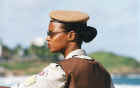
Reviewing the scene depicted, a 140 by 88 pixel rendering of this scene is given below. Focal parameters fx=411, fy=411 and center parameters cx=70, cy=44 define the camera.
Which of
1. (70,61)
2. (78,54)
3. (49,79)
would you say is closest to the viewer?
(49,79)

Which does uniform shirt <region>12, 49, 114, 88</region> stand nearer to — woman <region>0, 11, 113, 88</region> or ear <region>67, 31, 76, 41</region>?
woman <region>0, 11, 113, 88</region>

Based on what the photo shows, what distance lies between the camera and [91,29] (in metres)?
3.11

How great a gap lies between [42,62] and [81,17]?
170 meters

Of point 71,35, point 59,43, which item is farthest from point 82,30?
point 59,43

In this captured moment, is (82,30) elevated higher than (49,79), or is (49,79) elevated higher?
(82,30)

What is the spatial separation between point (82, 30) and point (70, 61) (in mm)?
305

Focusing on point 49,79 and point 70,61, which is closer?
point 49,79

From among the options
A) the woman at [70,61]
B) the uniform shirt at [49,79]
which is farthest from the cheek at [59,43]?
the uniform shirt at [49,79]

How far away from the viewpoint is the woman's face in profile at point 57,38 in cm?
296

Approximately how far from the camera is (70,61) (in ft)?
9.32

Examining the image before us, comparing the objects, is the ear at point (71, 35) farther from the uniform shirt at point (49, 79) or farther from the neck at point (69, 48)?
the uniform shirt at point (49, 79)

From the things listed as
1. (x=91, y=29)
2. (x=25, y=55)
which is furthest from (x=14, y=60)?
(x=91, y=29)

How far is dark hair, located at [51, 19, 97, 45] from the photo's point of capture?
9.77 feet

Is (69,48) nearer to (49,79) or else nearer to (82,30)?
(82,30)
